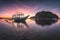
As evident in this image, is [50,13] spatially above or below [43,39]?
above

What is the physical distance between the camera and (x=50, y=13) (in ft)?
8.66

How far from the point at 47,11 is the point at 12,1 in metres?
0.64

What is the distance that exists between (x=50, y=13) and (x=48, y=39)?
41.2 inches

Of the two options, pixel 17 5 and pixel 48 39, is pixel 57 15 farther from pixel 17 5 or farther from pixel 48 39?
pixel 48 39

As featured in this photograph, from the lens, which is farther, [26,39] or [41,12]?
[41,12]

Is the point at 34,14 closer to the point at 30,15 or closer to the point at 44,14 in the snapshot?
the point at 30,15

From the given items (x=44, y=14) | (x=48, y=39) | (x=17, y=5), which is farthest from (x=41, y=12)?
(x=48, y=39)

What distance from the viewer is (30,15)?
8.94ft

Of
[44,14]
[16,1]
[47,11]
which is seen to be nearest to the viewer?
[16,1]

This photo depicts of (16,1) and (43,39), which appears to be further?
(16,1)

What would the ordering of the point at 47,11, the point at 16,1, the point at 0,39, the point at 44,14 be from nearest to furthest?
1. the point at 0,39
2. the point at 16,1
3. the point at 47,11
4. the point at 44,14

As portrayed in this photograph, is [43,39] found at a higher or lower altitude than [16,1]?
lower

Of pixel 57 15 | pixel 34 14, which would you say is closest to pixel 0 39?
pixel 34 14

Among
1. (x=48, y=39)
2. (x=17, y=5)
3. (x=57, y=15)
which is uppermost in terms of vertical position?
(x=17, y=5)
